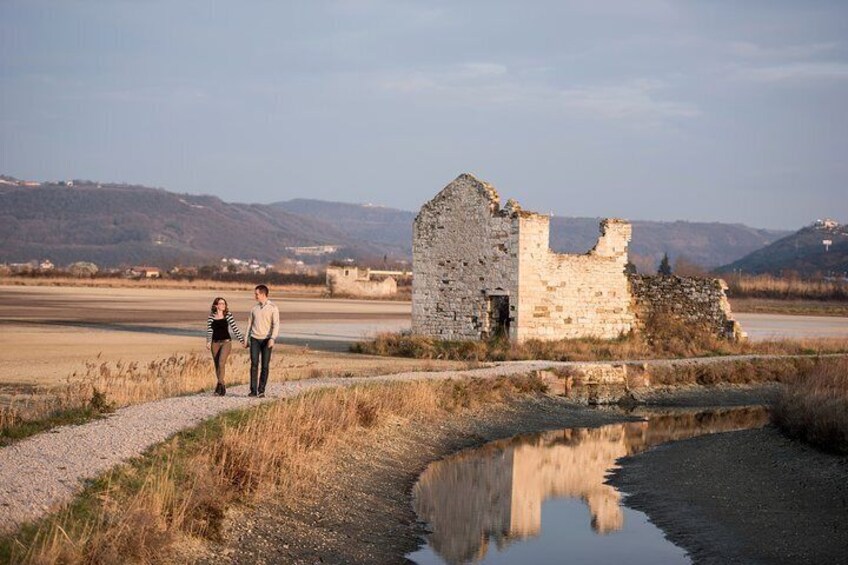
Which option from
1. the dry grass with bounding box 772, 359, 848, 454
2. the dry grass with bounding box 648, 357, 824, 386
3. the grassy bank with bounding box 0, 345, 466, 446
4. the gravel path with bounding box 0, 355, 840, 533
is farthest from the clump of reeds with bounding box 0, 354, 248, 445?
the dry grass with bounding box 648, 357, 824, 386

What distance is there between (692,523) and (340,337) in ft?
92.1

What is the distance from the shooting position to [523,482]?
19.9 metres

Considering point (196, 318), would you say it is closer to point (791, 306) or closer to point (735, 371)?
point (735, 371)

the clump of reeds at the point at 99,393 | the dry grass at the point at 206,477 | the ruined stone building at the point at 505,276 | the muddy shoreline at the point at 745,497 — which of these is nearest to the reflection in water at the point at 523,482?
the muddy shoreline at the point at 745,497

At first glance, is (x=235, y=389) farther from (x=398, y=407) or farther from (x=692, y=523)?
(x=692, y=523)

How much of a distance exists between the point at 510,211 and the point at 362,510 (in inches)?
737

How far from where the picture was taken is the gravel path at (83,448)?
37.8 feet

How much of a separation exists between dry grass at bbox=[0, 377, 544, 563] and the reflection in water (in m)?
1.62

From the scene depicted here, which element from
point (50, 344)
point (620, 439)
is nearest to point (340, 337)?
point (50, 344)

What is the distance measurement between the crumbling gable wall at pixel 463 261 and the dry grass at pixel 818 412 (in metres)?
9.65

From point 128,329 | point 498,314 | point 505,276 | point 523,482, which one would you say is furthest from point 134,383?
point 128,329

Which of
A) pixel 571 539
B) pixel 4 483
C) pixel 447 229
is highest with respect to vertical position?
pixel 447 229

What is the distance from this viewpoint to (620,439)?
82.1ft

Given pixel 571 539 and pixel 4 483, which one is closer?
pixel 4 483
